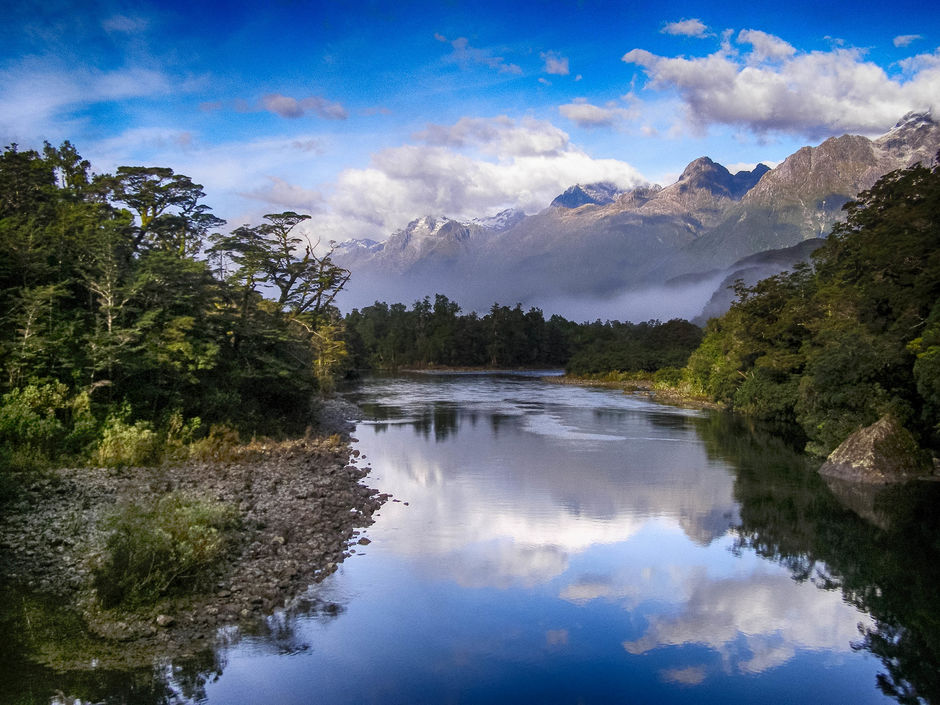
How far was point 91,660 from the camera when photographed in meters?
8.46

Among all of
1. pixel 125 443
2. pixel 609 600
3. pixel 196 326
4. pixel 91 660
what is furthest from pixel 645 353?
pixel 91 660

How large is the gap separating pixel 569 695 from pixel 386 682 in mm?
2376

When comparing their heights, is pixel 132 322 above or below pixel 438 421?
above

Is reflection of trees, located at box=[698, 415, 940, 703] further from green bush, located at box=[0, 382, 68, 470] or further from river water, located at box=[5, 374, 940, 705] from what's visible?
green bush, located at box=[0, 382, 68, 470]

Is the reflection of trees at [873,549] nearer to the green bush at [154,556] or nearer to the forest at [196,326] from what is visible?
the forest at [196,326]

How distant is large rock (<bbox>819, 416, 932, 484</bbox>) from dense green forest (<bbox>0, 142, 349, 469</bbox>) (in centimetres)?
1909

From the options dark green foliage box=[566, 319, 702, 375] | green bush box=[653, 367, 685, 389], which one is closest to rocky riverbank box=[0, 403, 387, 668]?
green bush box=[653, 367, 685, 389]

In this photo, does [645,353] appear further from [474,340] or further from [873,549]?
[873,549]

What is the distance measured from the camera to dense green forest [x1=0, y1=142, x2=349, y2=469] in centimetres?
1669

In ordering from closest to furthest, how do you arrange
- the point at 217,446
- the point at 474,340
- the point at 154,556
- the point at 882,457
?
Result: the point at 154,556 → the point at 217,446 → the point at 882,457 → the point at 474,340

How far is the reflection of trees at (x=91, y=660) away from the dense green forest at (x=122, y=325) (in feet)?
17.9

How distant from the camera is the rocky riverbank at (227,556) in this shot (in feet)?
30.6

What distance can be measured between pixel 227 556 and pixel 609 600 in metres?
6.63

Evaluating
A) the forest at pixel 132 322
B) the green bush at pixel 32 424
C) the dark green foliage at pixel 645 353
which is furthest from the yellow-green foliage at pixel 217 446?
the dark green foliage at pixel 645 353
